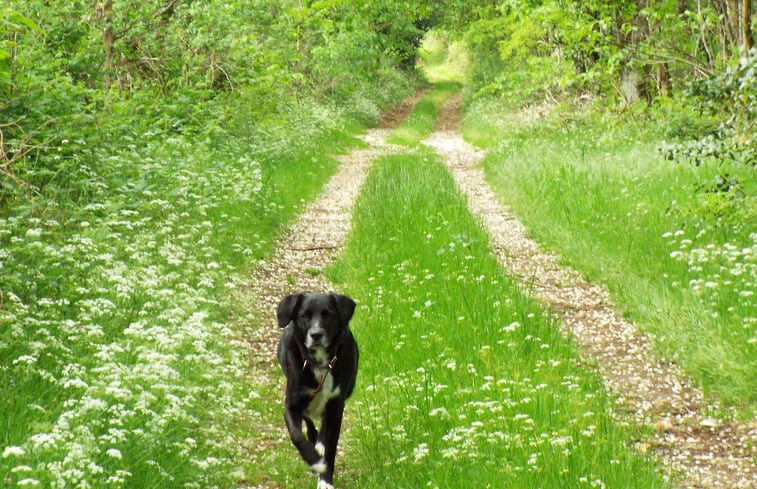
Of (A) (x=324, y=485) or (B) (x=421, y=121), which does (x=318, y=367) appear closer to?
(A) (x=324, y=485)

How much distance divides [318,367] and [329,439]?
0.46 metres

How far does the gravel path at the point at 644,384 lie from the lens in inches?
195

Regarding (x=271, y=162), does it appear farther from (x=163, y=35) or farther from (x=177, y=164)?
(x=177, y=164)

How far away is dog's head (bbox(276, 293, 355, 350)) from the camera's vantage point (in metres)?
4.95

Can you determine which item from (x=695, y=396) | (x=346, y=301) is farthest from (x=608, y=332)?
(x=346, y=301)

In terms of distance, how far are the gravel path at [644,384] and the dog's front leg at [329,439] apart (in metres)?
1.97

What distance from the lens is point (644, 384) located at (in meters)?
6.34

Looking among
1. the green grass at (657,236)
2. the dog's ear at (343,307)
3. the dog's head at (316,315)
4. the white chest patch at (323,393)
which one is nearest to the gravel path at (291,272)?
the white chest patch at (323,393)

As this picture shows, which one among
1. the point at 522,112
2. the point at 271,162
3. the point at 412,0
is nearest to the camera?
the point at 271,162

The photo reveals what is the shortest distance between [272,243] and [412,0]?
15.9 m

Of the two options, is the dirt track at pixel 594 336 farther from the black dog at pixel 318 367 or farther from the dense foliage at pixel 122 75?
the dense foliage at pixel 122 75

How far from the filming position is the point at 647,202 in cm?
1058

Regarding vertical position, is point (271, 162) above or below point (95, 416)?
below

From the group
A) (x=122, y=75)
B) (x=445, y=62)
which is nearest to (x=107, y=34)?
(x=122, y=75)
